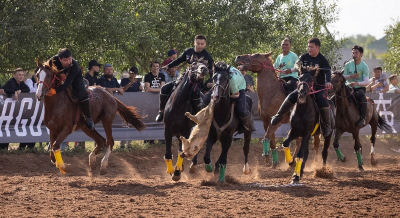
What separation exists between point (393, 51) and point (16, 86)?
1853 centimetres

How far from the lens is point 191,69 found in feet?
38.2

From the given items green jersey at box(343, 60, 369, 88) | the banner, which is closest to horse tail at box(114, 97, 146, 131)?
the banner

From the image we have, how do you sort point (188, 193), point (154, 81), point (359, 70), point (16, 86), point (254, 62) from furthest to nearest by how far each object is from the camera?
1. point (154, 81)
2. point (16, 86)
3. point (359, 70)
4. point (254, 62)
5. point (188, 193)

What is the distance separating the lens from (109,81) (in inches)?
650

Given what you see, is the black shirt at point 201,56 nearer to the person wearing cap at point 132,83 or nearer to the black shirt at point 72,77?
the black shirt at point 72,77

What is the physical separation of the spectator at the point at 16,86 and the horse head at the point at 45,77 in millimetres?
3956

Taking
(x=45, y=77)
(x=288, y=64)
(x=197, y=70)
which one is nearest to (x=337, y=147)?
(x=288, y=64)

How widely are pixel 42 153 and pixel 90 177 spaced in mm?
3198

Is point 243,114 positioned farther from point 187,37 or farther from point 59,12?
point 187,37

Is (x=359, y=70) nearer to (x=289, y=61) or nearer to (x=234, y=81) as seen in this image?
(x=289, y=61)

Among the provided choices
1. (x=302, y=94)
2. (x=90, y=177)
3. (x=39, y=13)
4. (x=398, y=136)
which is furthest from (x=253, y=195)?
(x=398, y=136)

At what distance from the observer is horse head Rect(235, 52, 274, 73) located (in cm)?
1472

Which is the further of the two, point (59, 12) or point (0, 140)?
point (59, 12)

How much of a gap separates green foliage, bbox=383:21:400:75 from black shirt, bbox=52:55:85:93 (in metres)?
19.2
